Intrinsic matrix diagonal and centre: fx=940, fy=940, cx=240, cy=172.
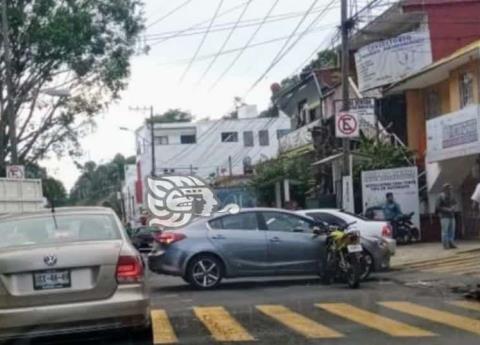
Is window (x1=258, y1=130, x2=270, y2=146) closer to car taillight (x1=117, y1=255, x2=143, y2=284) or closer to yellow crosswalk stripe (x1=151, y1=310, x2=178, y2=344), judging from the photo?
yellow crosswalk stripe (x1=151, y1=310, x2=178, y2=344)

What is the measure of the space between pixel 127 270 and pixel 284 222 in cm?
811

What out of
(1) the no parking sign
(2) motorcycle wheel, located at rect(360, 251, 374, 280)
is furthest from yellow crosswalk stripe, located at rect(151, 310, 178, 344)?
(1) the no parking sign

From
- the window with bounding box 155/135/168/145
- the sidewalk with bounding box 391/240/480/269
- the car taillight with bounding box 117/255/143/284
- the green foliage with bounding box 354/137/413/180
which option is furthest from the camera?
the window with bounding box 155/135/168/145

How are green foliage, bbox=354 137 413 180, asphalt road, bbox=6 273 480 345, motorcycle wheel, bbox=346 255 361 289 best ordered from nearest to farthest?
asphalt road, bbox=6 273 480 345, motorcycle wheel, bbox=346 255 361 289, green foliage, bbox=354 137 413 180

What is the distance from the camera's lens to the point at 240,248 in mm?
16266

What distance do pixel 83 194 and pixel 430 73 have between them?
93282 millimetres

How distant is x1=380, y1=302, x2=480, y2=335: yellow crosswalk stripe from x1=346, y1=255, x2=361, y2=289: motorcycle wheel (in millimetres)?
2348

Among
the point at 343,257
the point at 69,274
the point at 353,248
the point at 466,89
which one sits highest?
the point at 466,89

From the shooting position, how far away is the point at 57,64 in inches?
1283

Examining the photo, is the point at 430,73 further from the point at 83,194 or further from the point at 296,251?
the point at 83,194

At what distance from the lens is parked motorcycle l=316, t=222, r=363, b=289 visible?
15430 mm

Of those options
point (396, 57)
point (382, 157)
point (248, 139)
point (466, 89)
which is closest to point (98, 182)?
point (248, 139)

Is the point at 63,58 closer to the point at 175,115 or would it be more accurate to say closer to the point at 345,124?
the point at 345,124

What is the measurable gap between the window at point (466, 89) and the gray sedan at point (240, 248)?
1190 centimetres
